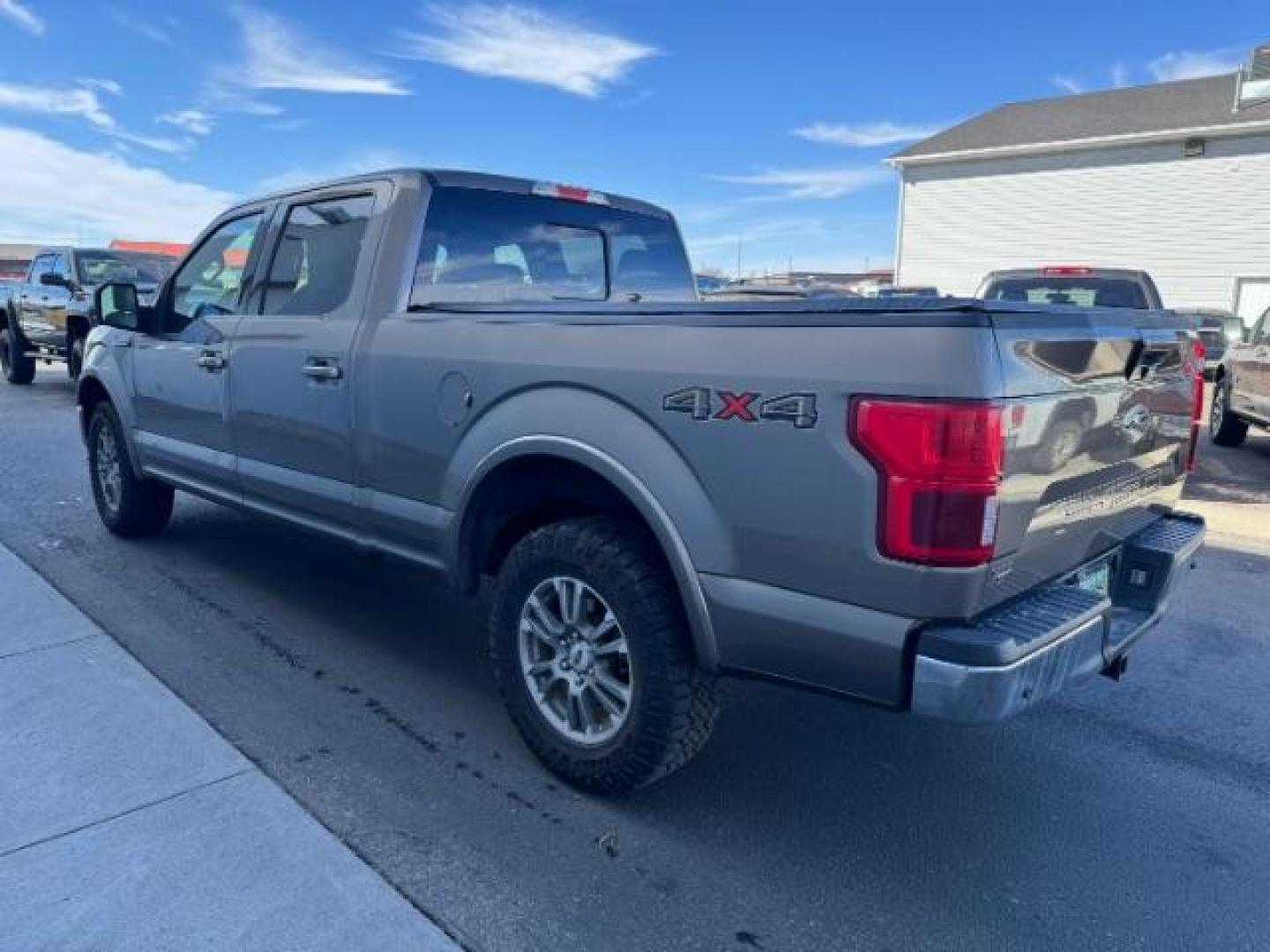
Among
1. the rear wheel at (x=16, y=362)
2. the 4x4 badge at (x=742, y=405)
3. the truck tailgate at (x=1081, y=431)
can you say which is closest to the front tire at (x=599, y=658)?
the 4x4 badge at (x=742, y=405)

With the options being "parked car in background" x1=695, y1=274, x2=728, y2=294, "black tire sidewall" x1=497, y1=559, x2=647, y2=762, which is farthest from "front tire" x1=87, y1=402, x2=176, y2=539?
"parked car in background" x1=695, y1=274, x2=728, y2=294

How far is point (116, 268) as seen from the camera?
1282cm

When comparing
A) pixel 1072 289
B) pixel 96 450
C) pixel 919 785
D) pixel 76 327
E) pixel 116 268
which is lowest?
pixel 919 785

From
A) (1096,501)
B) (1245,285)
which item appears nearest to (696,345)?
(1096,501)

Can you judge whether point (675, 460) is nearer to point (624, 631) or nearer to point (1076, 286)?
point (624, 631)

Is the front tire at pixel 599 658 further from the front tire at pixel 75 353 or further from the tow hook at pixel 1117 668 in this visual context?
the front tire at pixel 75 353

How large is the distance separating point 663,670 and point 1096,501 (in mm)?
1324

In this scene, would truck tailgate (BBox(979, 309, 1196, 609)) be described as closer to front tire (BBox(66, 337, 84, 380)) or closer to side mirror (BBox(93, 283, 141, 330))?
side mirror (BBox(93, 283, 141, 330))

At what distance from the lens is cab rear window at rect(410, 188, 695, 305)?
3584 mm

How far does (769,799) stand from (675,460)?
1.21 meters

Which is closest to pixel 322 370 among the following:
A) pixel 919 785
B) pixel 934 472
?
pixel 934 472

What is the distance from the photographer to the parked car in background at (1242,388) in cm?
891

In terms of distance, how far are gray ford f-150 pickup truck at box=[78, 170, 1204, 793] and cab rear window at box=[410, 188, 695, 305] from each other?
1 centimetres

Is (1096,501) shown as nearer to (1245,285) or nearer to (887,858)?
(887,858)
